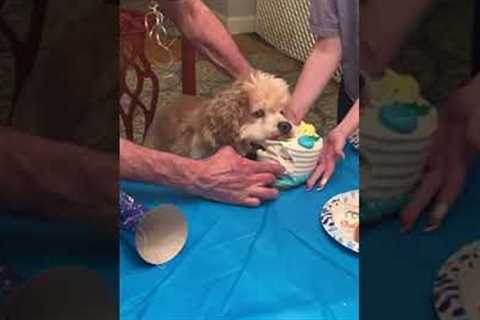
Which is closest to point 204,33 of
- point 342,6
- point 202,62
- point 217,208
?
point 202,62

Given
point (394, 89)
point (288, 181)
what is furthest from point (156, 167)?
point (394, 89)

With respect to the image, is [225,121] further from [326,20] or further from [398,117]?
[398,117]

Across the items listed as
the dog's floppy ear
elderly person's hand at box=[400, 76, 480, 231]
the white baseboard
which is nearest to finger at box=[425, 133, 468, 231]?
elderly person's hand at box=[400, 76, 480, 231]

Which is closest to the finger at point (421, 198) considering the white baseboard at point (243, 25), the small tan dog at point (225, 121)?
the small tan dog at point (225, 121)

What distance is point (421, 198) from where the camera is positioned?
493mm

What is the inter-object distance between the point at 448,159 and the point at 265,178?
1.98 ft

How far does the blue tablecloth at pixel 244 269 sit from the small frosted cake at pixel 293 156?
4 centimetres

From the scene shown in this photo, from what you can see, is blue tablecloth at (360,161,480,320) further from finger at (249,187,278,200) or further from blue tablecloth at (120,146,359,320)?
finger at (249,187,278,200)

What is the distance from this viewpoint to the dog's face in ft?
4.00

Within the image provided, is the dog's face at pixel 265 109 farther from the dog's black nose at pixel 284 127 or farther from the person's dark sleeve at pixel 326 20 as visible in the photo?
the person's dark sleeve at pixel 326 20

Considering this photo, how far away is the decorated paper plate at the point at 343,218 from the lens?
3.15 feet

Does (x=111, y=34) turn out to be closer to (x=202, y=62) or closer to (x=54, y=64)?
(x=54, y=64)

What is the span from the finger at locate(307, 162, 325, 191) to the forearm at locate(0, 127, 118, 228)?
60 centimetres

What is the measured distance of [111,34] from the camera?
1.64ft
